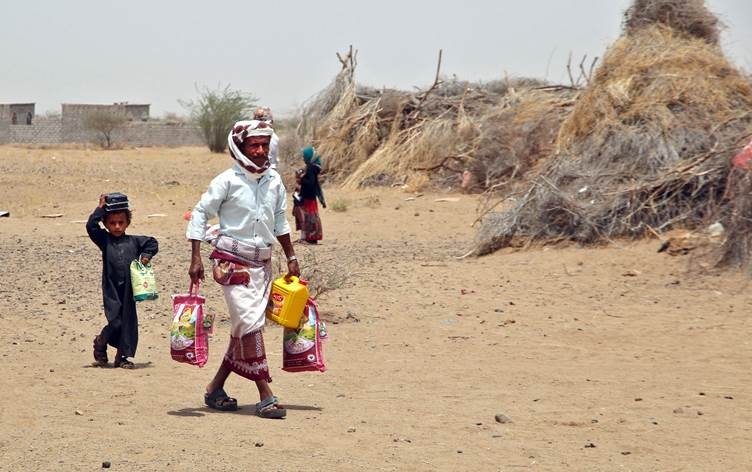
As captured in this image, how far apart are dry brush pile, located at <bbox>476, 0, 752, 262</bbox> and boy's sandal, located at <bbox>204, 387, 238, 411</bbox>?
7.16m

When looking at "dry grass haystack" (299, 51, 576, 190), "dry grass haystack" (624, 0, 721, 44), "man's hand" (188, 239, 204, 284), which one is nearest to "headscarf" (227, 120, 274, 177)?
"man's hand" (188, 239, 204, 284)

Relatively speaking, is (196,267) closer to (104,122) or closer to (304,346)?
(304,346)

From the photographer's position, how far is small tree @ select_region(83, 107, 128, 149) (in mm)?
56875

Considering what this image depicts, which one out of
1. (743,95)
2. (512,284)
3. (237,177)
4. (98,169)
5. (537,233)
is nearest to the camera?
(237,177)

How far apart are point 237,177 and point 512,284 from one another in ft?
20.2

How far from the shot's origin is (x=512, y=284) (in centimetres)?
1230

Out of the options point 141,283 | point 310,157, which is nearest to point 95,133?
point 310,157

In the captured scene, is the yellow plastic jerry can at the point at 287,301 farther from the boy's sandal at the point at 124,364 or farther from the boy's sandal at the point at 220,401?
the boy's sandal at the point at 124,364

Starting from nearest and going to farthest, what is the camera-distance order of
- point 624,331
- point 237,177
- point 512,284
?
point 237,177, point 624,331, point 512,284

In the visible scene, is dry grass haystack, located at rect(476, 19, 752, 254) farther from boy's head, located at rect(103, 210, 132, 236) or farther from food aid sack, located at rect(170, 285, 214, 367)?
food aid sack, located at rect(170, 285, 214, 367)

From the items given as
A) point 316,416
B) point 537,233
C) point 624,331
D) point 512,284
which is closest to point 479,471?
point 316,416

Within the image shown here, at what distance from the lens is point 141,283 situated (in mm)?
7910

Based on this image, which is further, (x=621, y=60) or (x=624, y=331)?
(x=621, y=60)

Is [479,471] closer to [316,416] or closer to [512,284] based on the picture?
[316,416]
